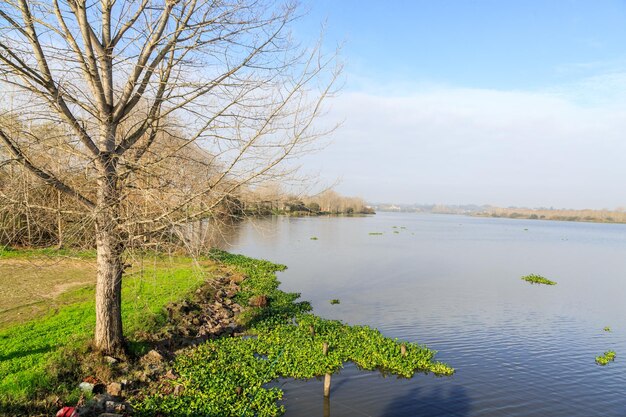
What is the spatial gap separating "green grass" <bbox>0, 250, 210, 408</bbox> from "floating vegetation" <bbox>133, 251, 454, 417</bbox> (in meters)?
2.12

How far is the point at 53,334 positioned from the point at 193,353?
3865 millimetres

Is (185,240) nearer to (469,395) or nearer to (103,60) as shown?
(103,60)

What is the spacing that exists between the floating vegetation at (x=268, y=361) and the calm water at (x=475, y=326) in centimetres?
58

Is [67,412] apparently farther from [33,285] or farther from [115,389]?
[33,285]

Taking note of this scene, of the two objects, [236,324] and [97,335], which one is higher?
[97,335]

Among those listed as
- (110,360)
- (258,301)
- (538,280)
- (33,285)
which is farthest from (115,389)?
(538,280)

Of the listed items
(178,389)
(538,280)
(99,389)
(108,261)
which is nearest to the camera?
(99,389)

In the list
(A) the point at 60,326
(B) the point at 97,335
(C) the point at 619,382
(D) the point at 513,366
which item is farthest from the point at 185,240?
(C) the point at 619,382

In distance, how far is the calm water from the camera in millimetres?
11648

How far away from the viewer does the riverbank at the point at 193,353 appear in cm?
970

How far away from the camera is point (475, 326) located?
745 inches

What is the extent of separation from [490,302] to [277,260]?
17377 millimetres

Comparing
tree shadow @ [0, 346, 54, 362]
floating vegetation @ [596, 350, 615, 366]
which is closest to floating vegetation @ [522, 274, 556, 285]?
floating vegetation @ [596, 350, 615, 366]

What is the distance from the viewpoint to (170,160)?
33.8 ft
